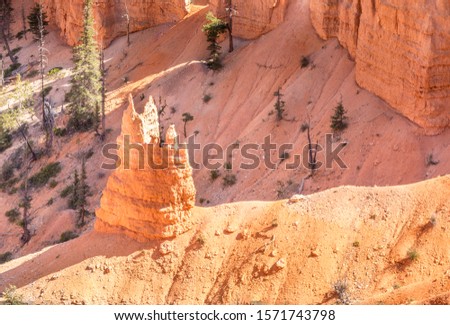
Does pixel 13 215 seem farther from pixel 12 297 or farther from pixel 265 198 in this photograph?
pixel 12 297

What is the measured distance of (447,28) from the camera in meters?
28.6

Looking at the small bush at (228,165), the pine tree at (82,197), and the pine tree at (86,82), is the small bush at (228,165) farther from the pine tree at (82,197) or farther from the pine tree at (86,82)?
the pine tree at (86,82)

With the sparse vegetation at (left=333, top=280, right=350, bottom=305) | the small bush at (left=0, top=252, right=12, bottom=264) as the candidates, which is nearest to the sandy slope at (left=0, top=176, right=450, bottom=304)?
the sparse vegetation at (left=333, top=280, right=350, bottom=305)

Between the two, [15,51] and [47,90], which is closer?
[47,90]

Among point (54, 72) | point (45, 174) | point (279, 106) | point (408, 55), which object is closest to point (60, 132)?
point (45, 174)

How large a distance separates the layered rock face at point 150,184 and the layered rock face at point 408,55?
12873mm

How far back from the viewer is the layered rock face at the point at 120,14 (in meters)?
54.5

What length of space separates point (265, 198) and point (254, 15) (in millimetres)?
18599

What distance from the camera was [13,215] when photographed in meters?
40.9

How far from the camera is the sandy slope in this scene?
22062 mm

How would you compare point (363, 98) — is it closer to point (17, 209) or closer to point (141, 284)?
point (141, 284)

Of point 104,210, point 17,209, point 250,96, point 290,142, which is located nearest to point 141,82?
point 250,96

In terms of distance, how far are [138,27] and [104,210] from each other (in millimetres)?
33628

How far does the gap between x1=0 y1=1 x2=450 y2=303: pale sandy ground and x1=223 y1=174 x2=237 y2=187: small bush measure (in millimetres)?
329
